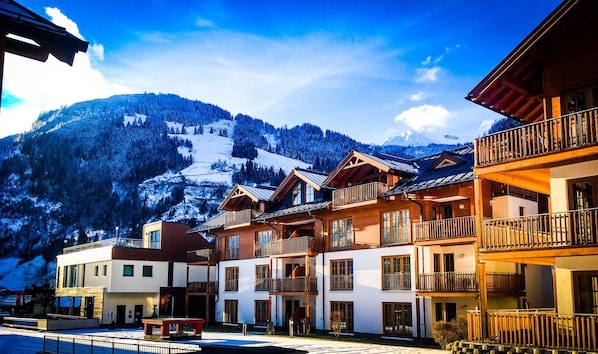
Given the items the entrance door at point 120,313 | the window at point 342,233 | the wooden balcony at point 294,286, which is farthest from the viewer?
the entrance door at point 120,313

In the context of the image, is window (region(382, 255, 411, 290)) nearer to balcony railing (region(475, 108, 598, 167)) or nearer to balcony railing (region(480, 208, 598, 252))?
balcony railing (region(480, 208, 598, 252))

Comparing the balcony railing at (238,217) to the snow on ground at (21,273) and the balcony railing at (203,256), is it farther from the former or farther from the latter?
the snow on ground at (21,273)

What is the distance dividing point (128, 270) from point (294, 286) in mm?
18386

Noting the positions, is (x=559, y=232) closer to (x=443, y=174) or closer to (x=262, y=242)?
(x=443, y=174)

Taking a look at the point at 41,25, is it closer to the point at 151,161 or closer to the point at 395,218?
the point at 395,218

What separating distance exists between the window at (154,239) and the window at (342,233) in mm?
21306

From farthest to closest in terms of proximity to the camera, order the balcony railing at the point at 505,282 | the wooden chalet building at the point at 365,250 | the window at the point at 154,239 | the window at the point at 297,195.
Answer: the window at the point at 154,239 → the window at the point at 297,195 → the wooden chalet building at the point at 365,250 → the balcony railing at the point at 505,282

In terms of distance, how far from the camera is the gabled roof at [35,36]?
10219 mm

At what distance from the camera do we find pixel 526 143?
17.2 meters

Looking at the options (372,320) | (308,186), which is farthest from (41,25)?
(308,186)

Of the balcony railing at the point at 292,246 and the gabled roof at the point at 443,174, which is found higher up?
the gabled roof at the point at 443,174

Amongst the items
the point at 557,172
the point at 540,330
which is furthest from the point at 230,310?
the point at 557,172

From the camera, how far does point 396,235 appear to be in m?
31.7

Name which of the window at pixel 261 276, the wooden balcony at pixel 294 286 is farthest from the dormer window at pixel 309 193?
the window at pixel 261 276
